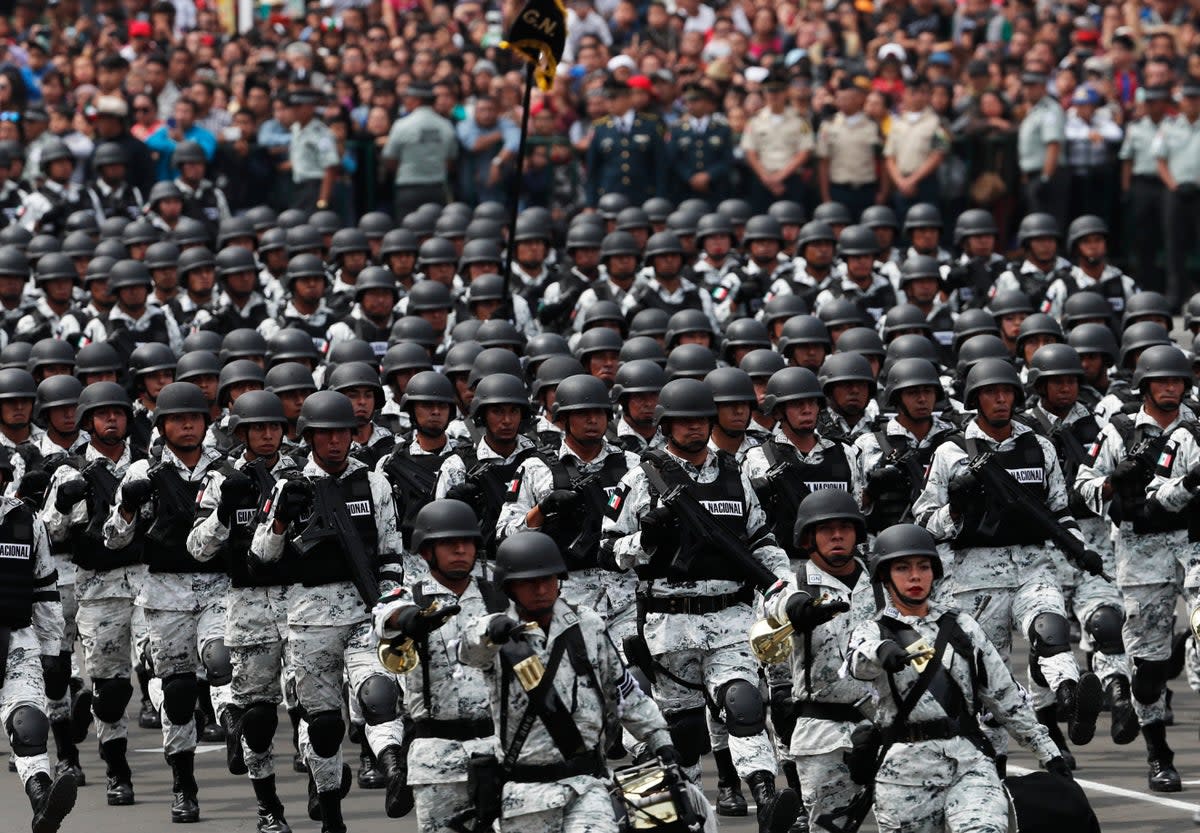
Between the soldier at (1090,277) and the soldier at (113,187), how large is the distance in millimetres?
8909

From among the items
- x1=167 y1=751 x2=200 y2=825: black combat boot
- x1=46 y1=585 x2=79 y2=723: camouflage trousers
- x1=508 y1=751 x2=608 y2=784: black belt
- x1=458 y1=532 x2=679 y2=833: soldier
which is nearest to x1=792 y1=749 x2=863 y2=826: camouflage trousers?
x1=458 y1=532 x2=679 y2=833: soldier

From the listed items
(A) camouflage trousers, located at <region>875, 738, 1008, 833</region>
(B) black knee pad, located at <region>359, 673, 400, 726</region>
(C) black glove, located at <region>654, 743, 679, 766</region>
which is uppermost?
(C) black glove, located at <region>654, 743, 679, 766</region>

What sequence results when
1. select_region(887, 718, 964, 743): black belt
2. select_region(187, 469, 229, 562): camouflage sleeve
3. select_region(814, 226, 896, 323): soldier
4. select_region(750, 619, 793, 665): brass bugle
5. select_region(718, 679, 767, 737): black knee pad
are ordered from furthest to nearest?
select_region(814, 226, 896, 323): soldier
select_region(187, 469, 229, 562): camouflage sleeve
select_region(718, 679, 767, 737): black knee pad
select_region(750, 619, 793, 665): brass bugle
select_region(887, 718, 964, 743): black belt

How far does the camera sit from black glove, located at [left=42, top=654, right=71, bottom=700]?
1392 cm

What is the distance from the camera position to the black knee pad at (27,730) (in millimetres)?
11516

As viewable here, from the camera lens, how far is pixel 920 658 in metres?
9.90

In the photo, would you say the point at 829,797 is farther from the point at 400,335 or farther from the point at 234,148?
the point at 234,148

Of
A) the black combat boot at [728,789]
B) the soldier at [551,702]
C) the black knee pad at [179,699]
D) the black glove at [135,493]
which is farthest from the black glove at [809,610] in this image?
the black glove at [135,493]

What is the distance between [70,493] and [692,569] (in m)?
3.38

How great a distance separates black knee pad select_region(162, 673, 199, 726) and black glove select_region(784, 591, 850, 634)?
3868mm

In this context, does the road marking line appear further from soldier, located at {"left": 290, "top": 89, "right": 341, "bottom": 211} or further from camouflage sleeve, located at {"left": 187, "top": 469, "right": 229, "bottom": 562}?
soldier, located at {"left": 290, "top": 89, "right": 341, "bottom": 211}

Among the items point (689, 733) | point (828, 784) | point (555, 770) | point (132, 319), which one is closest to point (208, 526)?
point (689, 733)

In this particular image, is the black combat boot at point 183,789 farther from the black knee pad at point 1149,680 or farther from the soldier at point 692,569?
the black knee pad at point 1149,680

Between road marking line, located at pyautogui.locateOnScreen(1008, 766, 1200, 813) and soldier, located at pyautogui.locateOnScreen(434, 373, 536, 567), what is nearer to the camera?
road marking line, located at pyautogui.locateOnScreen(1008, 766, 1200, 813)
